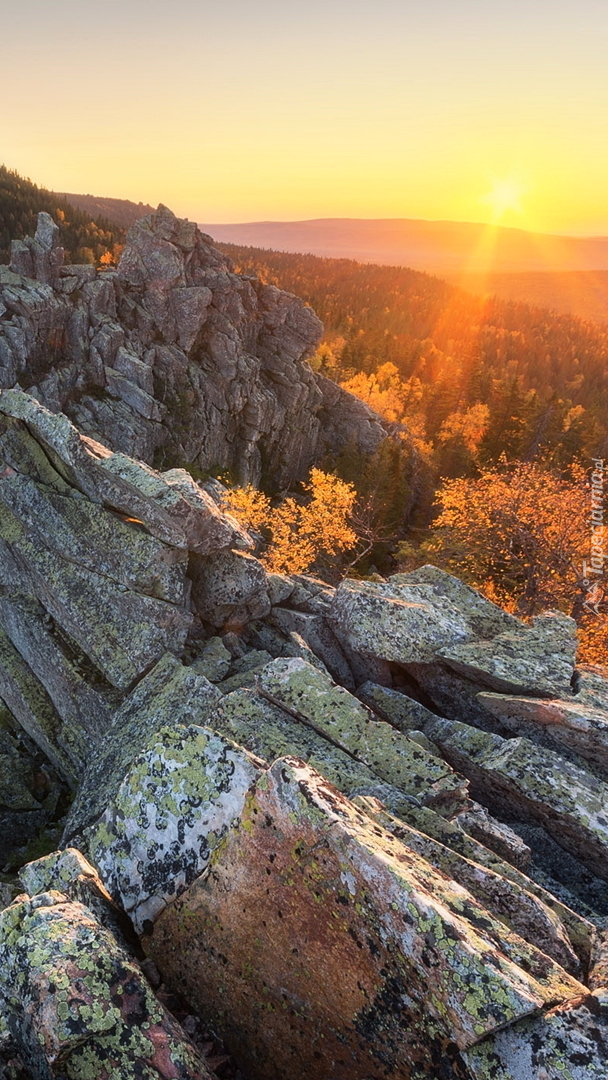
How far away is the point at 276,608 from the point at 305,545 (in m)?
32.2

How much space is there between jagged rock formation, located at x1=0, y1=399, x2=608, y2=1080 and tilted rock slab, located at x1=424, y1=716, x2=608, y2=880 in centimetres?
5

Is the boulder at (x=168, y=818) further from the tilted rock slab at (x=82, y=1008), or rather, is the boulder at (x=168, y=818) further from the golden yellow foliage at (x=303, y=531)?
the golden yellow foliage at (x=303, y=531)

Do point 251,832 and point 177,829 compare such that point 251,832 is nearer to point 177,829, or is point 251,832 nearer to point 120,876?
point 177,829

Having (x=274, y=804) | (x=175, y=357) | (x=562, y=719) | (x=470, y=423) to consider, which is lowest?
(x=562, y=719)

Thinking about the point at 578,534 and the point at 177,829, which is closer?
the point at 177,829

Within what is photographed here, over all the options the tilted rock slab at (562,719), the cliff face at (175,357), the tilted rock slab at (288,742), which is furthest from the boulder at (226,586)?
the cliff face at (175,357)

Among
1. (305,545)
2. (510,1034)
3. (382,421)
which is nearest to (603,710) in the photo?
(510,1034)

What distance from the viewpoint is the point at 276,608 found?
822 inches

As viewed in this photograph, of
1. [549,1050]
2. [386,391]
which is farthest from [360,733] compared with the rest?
[386,391]

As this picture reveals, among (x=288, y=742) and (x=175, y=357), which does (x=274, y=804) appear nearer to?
(x=288, y=742)

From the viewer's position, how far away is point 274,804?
6.75 m

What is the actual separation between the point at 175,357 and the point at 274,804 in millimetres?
78457

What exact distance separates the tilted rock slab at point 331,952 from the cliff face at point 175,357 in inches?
2570

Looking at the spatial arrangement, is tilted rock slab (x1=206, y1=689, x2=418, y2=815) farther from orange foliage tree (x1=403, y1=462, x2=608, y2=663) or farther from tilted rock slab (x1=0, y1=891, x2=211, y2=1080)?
orange foliage tree (x1=403, y1=462, x2=608, y2=663)
